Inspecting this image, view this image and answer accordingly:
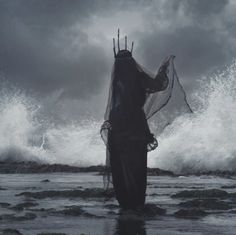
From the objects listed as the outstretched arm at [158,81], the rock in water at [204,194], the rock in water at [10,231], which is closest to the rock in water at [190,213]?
the outstretched arm at [158,81]

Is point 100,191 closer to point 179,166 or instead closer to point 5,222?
point 5,222

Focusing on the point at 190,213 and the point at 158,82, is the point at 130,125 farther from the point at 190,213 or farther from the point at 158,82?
the point at 190,213

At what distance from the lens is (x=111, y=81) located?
12.3 metres

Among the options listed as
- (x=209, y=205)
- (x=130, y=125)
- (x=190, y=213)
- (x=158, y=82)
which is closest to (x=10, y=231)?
(x=190, y=213)

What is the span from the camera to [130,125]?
468 inches

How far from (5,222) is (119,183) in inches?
115

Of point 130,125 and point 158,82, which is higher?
point 158,82

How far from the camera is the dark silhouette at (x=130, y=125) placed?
11859 mm

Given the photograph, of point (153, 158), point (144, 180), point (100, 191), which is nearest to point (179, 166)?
point (153, 158)

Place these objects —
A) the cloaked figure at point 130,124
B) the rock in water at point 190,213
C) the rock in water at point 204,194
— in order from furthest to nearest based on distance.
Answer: the rock in water at point 204,194, the cloaked figure at point 130,124, the rock in water at point 190,213

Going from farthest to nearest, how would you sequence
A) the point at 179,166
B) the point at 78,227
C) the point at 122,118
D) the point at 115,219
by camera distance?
1. the point at 179,166
2. the point at 122,118
3. the point at 115,219
4. the point at 78,227

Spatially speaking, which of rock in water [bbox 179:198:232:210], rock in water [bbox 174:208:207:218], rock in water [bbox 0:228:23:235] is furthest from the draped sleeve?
rock in water [bbox 0:228:23:235]

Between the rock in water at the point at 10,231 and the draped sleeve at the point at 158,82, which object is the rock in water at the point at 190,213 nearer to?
the draped sleeve at the point at 158,82

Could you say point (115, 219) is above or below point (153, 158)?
below
